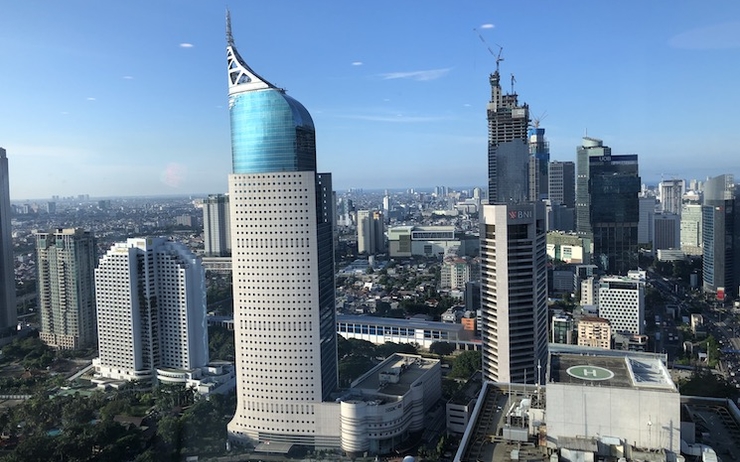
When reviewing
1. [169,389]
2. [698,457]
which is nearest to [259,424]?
[169,389]

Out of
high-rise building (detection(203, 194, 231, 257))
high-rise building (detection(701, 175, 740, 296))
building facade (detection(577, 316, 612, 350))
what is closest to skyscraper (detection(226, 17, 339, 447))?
building facade (detection(577, 316, 612, 350))

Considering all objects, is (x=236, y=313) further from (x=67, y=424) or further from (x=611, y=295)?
(x=611, y=295)

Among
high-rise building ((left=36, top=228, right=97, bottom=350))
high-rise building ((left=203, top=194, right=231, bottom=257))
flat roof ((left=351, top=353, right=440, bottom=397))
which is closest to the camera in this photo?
flat roof ((left=351, top=353, right=440, bottom=397))

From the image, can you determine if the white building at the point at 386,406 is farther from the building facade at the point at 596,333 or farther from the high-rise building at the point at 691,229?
the high-rise building at the point at 691,229

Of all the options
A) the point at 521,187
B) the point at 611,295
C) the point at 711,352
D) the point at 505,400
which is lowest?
the point at 711,352

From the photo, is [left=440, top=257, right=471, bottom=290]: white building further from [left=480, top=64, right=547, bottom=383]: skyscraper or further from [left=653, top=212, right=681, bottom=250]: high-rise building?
[left=480, top=64, right=547, bottom=383]: skyscraper

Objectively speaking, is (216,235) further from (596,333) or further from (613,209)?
(613,209)
